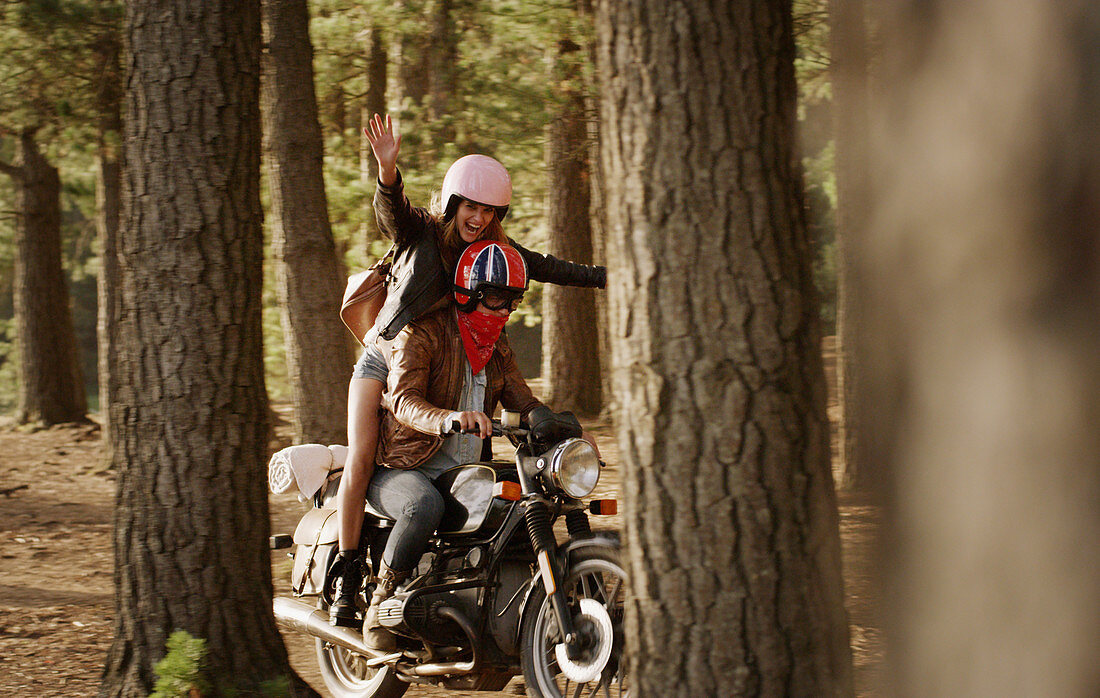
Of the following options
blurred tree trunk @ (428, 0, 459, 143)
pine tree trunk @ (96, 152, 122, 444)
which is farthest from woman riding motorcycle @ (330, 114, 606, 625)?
pine tree trunk @ (96, 152, 122, 444)

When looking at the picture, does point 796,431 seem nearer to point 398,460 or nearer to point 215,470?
point 398,460

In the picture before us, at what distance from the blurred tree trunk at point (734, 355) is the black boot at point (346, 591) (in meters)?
2.20

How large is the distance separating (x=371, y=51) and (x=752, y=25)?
Result: 12.7 metres

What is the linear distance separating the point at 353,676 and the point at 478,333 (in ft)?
6.07

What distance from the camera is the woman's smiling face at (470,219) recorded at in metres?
4.66

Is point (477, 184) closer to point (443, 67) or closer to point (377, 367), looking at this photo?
point (377, 367)

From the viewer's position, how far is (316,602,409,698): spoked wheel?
5027 millimetres

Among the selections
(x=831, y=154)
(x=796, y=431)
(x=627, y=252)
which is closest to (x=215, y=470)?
(x=627, y=252)

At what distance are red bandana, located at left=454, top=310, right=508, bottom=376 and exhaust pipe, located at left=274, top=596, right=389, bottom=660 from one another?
4.08 feet

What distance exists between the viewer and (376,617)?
181 inches

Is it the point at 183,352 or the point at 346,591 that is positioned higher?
the point at 183,352

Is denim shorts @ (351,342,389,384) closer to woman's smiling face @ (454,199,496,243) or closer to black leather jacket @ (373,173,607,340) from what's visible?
black leather jacket @ (373,173,607,340)

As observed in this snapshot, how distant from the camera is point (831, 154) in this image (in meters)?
1.72

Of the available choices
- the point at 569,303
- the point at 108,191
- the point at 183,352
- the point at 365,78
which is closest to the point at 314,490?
the point at 183,352
